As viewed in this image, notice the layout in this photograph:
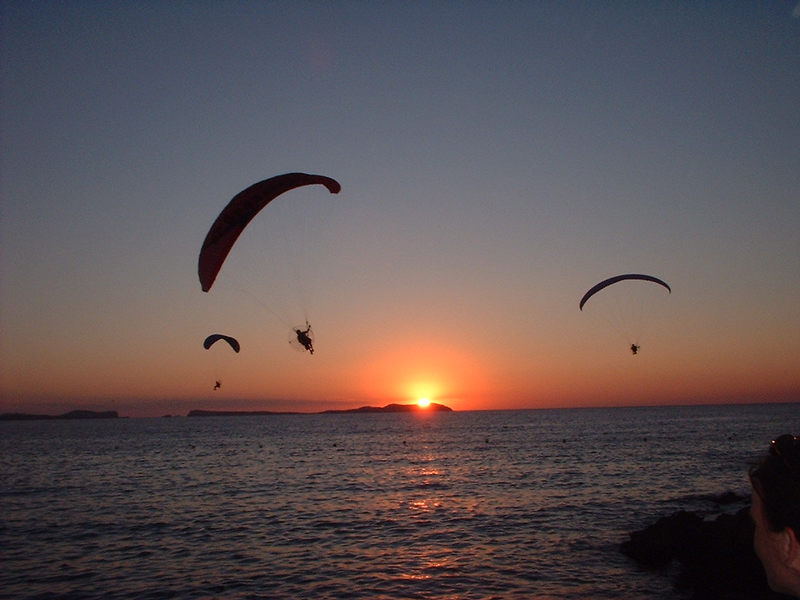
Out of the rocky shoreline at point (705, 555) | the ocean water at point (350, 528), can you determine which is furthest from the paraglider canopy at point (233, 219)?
the rocky shoreline at point (705, 555)

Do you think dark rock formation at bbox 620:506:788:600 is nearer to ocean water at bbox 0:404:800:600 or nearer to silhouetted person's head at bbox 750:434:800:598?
ocean water at bbox 0:404:800:600

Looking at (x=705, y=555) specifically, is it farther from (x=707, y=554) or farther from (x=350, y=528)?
(x=350, y=528)

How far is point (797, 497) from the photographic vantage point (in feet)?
9.48

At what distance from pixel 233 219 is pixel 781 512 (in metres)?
15.0

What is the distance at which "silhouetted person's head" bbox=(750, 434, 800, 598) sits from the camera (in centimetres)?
286

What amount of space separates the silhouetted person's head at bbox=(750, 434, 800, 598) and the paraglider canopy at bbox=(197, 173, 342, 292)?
14.7 metres

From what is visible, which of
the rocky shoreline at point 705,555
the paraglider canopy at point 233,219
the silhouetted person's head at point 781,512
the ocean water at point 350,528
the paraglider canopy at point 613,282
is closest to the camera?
the silhouetted person's head at point 781,512

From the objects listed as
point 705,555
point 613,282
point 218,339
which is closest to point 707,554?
point 705,555

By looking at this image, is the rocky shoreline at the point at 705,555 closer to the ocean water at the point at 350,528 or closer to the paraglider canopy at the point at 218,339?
the ocean water at the point at 350,528

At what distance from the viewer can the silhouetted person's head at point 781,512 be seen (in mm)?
2857

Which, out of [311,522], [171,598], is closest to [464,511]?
[311,522]

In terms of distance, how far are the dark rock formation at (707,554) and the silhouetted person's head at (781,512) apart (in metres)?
14.8

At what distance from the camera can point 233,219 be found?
16172mm

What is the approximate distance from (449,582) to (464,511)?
11.6m
